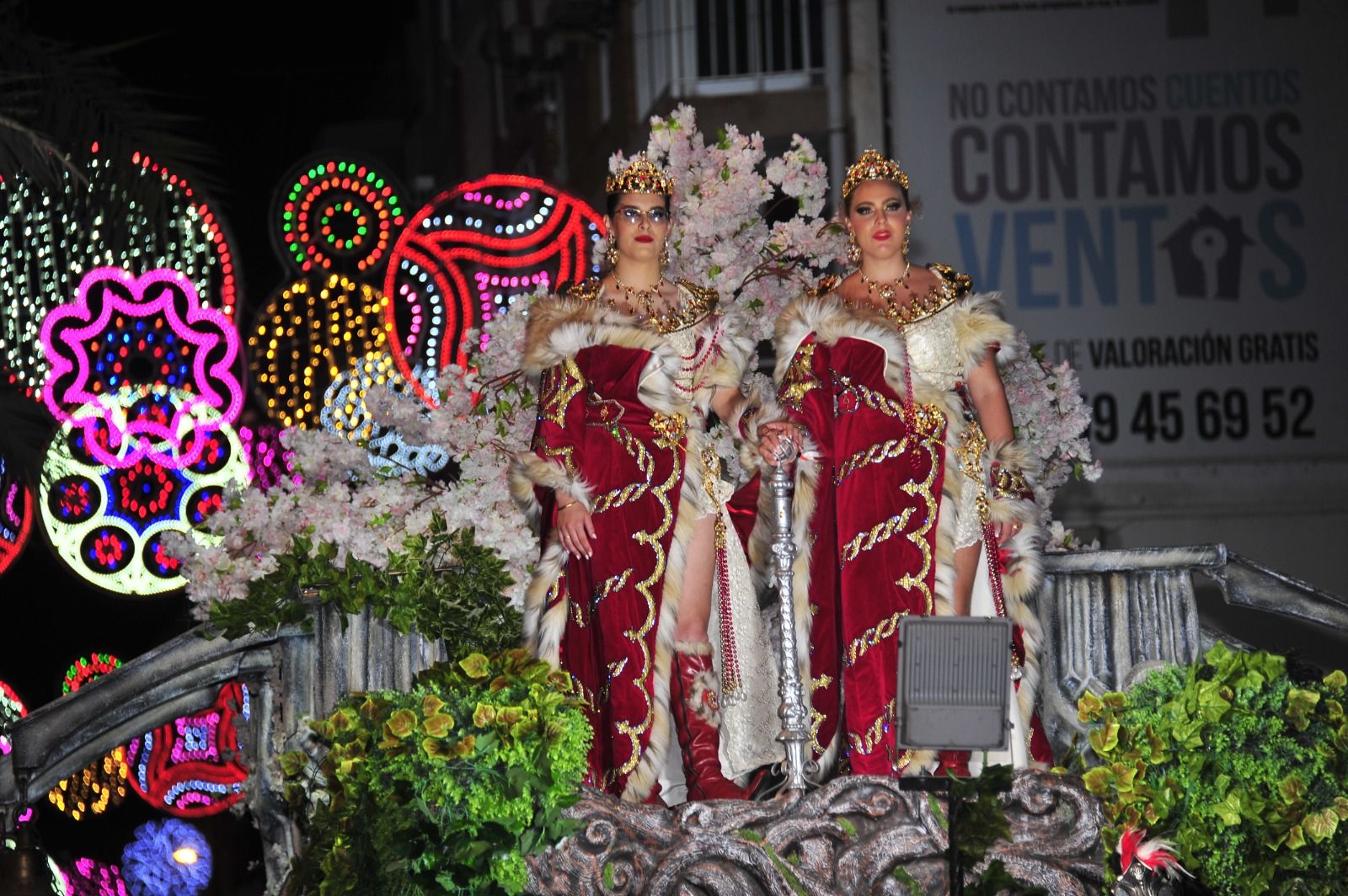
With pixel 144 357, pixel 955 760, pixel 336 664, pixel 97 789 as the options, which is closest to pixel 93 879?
pixel 336 664

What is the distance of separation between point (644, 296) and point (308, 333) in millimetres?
4467

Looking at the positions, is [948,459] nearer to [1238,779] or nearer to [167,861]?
[1238,779]

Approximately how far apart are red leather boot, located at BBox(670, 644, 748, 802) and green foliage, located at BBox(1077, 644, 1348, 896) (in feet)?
4.01

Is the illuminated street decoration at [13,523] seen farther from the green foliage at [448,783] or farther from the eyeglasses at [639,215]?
the green foliage at [448,783]

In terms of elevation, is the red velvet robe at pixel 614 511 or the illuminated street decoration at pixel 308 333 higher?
the illuminated street decoration at pixel 308 333

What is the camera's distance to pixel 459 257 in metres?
9.36

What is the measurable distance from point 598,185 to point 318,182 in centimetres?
361

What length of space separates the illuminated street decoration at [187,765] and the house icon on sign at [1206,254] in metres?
5.67

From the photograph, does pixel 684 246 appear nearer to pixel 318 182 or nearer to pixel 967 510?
pixel 967 510

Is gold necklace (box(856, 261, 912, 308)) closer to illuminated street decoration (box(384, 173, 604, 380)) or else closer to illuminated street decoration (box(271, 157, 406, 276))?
illuminated street decoration (box(384, 173, 604, 380))

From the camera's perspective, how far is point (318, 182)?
9.91 metres

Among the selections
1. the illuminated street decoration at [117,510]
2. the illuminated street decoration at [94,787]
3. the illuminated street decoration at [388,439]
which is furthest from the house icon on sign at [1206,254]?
the illuminated street decoration at [94,787]

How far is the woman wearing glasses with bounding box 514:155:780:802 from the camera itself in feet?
19.3

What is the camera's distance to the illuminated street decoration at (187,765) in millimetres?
9703
